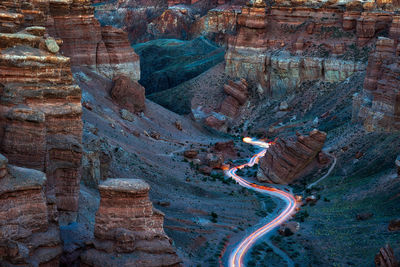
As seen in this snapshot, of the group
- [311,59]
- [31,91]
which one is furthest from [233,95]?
[31,91]

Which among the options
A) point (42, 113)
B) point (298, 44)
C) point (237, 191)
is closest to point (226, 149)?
point (237, 191)

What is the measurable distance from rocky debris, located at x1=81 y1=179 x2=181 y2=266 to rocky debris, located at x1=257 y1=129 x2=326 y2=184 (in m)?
28.4

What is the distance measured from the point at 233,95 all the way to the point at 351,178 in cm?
3690

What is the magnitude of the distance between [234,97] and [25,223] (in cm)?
6116

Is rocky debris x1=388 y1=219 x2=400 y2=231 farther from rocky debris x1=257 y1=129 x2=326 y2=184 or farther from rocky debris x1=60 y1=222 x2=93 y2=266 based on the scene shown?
rocky debris x1=257 y1=129 x2=326 y2=184

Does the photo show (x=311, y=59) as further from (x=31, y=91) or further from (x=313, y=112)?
(x=31, y=91)

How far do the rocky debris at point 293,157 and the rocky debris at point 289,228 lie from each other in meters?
10.2

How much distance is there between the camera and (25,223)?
23859 mm

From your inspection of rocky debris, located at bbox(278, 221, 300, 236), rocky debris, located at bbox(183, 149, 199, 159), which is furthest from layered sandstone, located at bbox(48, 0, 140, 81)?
rocky debris, located at bbox(278, 221, 300, 236)

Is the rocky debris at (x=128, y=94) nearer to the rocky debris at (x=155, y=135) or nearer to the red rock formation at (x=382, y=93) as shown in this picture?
the rocky debris at (x=155, y=135)

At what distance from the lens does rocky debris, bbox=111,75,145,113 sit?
208ft

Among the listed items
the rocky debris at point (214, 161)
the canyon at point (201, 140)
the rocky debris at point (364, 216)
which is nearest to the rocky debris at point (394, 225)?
the canyon at point (201, 140)

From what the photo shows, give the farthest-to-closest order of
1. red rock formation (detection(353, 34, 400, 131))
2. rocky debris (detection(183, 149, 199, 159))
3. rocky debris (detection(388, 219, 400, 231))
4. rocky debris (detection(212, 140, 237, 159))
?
rocky debris (detection(212, 140, 237, 159)) → rocky debris (detection(183, 149, 199, 159)) → red rock formation (detection(353, 34, 400, 131)) → rocky debris (detection(388, 219, 400, 231))

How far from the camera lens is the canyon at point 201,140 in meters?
25.5
